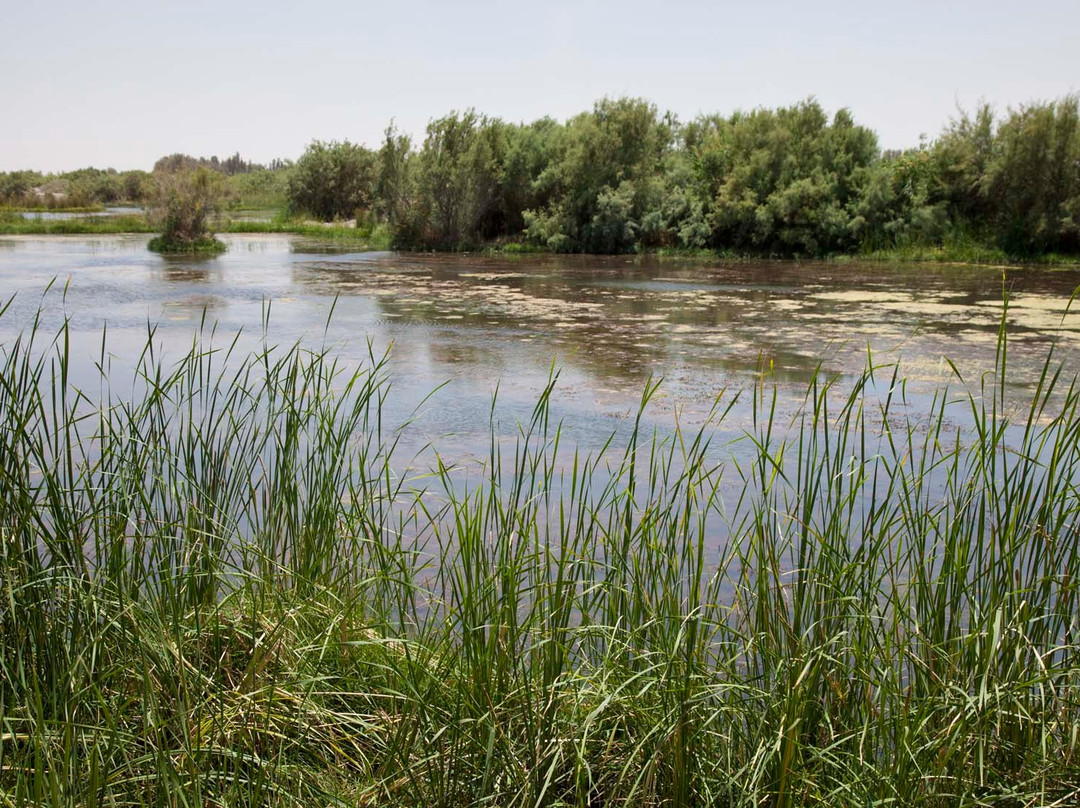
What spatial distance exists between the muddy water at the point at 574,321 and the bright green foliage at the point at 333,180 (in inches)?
846

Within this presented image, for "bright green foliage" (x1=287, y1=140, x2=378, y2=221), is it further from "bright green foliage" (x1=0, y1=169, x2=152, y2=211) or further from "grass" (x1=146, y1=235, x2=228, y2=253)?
"grass" (x1=146, y1=235, x2=228, y2=253)

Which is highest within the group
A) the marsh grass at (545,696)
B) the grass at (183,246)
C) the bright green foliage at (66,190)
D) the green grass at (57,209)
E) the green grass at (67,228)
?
the bright green foliage at (66,190)

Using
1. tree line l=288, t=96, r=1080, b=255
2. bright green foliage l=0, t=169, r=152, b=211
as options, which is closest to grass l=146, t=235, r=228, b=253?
tree line l=288, t=96, r=1080, b=255

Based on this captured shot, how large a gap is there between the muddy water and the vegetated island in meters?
1.81

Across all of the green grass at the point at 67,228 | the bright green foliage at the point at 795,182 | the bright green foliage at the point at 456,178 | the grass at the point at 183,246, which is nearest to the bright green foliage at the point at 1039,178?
the bright green foliage at the point at 795,182

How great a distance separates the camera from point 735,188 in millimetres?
21719

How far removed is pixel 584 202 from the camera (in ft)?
77.4

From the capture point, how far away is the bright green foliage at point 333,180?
40719 mm

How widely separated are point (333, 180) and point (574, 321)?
1270 inches

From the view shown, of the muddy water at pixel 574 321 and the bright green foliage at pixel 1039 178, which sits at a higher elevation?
the bright green foliage at pixel 1039 178

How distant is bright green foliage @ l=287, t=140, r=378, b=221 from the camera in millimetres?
40719

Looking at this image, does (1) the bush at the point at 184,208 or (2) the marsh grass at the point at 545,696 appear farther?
(1) the bush at the point at 184,208

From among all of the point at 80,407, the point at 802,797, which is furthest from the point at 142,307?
the point at 802,797

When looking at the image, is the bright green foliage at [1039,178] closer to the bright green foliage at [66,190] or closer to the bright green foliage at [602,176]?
the bright green foliage at [602,176]
